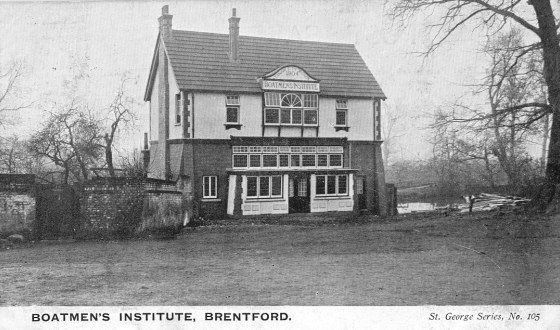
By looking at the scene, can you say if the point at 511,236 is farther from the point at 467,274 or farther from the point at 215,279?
the point at 215,279

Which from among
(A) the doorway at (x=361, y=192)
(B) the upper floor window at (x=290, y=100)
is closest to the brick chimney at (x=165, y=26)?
(B) the upper floor window at (x=290, y=100)

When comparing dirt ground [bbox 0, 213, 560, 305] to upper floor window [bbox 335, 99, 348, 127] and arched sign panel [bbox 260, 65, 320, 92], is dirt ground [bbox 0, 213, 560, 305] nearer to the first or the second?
arched sign panel [bbox 260, 65, 320, 92]

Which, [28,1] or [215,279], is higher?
[28,1]

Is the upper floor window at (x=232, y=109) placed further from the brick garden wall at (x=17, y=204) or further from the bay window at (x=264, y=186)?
the brick garden wall at (x=17, y=204)

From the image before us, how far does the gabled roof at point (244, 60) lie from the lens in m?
17.1

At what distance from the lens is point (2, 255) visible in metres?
9.61

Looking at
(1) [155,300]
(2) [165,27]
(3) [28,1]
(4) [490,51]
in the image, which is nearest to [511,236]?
(4) [490,51]

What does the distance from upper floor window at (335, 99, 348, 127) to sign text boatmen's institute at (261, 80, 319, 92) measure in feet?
4.61

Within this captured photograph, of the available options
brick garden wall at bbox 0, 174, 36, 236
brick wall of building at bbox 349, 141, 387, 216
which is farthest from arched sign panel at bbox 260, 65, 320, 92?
brick garden wall at bbox 0, 174, 36, 236

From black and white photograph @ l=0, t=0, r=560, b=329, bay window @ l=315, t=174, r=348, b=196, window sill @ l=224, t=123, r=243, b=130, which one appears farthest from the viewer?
bay window @ l=315, t=174, r=348, b=196

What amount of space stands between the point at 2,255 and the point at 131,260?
252cm

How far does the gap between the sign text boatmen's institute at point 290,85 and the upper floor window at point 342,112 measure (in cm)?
141

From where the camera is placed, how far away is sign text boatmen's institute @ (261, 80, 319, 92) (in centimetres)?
1769

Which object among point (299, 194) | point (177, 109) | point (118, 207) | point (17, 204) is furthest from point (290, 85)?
point (17, 204)
